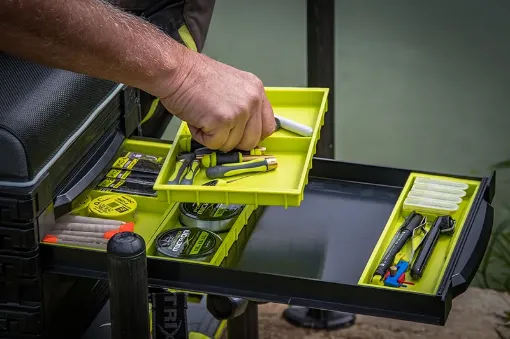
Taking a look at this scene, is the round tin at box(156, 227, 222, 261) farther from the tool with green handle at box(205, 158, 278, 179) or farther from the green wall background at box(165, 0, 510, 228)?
the green wall background at box(165, 0, 510, 228)

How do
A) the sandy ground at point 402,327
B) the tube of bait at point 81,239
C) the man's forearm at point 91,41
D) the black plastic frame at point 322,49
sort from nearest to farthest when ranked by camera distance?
the man's forearm at point 91,41 < the tube of bait at point 81,239 < the black plastic frame at point 322,49 < the sandy ground at point 402,327

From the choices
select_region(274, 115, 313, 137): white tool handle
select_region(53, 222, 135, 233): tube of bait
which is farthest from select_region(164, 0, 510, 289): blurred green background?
select_region(53, 222, 135, 233): tube of bait

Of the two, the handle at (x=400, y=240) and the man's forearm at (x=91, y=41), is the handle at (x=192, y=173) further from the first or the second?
the handle at (x=400, y=240)

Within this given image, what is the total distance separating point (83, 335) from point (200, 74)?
479 millimetres

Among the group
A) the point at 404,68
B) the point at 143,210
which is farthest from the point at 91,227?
the point at 404,68

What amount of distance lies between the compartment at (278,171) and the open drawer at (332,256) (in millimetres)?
99

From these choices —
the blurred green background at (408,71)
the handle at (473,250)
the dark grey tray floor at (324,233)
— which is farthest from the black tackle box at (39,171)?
the blurred green background at (408,71)

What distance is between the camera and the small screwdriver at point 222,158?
1.35m

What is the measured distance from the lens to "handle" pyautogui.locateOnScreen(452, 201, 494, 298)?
120cm

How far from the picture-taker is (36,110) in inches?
49.6

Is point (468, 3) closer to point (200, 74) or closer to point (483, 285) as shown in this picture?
point (483, 285)

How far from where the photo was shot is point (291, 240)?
54.6 inches

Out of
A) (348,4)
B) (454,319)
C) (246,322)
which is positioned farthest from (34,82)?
(454,319)

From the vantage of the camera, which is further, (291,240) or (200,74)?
(291,240)
